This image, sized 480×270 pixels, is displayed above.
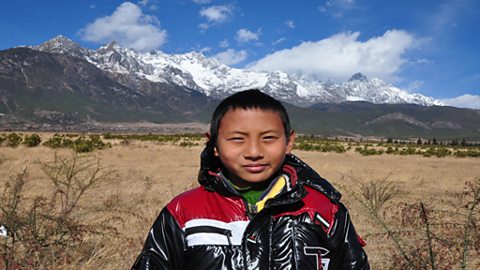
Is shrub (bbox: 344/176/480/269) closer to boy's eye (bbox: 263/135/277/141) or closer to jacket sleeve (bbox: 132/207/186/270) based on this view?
boy's eye (bbox: 263/135/277/141)

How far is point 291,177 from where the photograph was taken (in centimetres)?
207

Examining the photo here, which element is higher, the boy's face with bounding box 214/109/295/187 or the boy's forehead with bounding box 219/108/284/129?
the boy's forehead with bounding box 219/108/284/129

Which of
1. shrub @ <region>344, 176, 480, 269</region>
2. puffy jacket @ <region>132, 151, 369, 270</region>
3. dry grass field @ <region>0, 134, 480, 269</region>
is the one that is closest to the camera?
puffy jacket @ <region>132, 151, 369, 270</region>

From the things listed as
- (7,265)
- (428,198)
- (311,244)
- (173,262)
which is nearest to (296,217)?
(311,244)

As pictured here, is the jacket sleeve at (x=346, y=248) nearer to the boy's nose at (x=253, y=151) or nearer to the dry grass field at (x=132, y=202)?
the boy's nose at (x=253, y=151)

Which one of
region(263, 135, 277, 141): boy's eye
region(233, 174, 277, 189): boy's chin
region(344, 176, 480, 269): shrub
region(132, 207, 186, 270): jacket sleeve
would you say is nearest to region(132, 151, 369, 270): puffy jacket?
region(132, 207, 186, 270): jacket sleeve

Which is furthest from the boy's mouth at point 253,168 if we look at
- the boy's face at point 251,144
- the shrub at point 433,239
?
the shrub at point 433,239

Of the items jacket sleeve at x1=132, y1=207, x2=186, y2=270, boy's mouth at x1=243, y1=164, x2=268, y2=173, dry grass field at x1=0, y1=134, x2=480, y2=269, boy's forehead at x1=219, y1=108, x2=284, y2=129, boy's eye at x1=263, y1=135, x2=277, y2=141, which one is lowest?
dry grass field at x1=0, y1=134, x2=480, y2=269

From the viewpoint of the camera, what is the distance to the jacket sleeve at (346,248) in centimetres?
201

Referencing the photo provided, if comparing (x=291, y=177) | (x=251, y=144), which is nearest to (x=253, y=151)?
(x=251, y=144)

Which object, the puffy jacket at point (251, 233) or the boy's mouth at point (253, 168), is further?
the boy's mouth at point (253, 168)

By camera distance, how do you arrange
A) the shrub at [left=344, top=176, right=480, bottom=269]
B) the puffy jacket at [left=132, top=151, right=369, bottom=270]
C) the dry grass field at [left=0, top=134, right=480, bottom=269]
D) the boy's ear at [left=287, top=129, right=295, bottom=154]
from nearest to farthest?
1. the puffy jacket at [left=132, top=151, right=369, bottom=270]
2. the boy's ear at [left=287, top=129, right=295, bottom=154]
3. the shrub at [left=344, top=176, right=480, bottom=269]
4. the dry grass field at [left=0, top=134, right=480, bottom=269]

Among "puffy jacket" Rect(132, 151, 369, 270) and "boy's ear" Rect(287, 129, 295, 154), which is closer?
"puffy jacket" Rect(132, 151, 369, 270)

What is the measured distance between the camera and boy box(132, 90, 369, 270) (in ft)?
6.08
